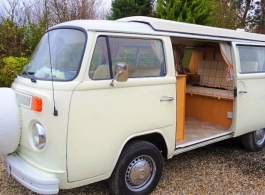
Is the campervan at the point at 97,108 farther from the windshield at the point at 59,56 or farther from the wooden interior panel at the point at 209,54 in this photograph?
the wooden interior panel at the point at 209,54

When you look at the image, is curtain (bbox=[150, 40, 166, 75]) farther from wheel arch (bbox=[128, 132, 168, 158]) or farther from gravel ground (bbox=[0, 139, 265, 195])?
gravel ground (bbox=[0, 139, 265, 195])

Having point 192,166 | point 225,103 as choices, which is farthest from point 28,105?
point 225,103

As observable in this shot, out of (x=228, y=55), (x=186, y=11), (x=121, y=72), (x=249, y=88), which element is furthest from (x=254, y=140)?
(x=186, y=11)

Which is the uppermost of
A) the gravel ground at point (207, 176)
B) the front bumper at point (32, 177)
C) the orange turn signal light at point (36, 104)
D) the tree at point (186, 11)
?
the tree at point (186, 11)

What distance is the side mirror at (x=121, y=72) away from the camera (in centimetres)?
283

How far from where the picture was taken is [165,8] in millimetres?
10812

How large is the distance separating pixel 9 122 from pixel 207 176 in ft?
9.67

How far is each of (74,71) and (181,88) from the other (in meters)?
1.75

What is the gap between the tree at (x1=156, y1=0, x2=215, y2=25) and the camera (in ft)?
34.7

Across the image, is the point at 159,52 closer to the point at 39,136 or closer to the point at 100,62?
the point at 100,62

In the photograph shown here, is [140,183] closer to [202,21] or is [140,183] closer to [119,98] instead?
[119,98]

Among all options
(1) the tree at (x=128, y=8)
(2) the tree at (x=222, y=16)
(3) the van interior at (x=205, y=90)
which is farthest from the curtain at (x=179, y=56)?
(2) the tree at (x=222, y=16)

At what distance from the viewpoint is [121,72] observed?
Answer: 287 centimetres

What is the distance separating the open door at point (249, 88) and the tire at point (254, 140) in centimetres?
24
